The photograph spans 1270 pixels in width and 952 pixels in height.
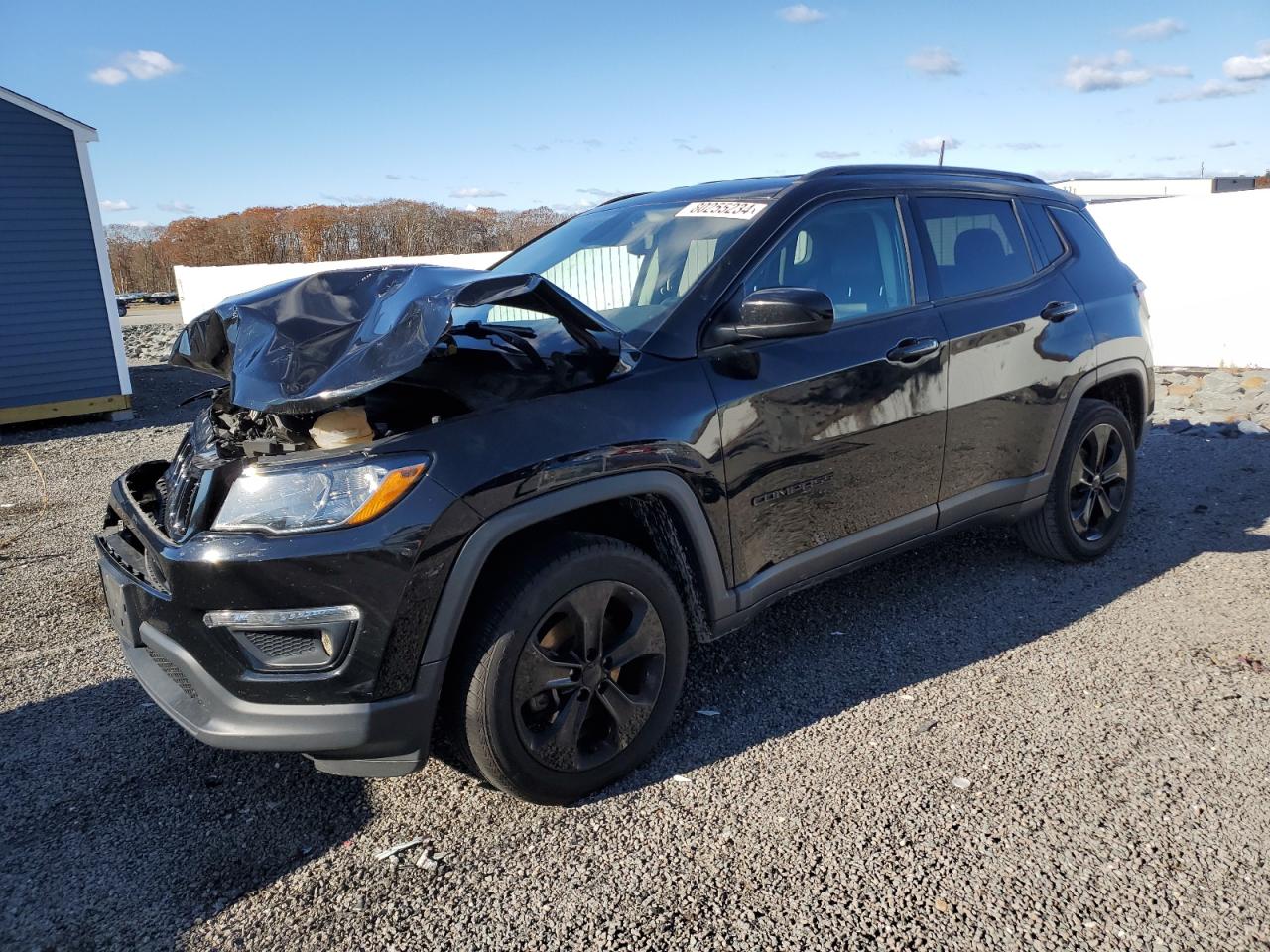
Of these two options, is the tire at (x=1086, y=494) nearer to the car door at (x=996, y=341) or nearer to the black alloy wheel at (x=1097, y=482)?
the black alloy wheel at (x=1097, y=482)

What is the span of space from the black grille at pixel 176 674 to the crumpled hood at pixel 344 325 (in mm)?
761

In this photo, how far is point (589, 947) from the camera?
2.20 metres

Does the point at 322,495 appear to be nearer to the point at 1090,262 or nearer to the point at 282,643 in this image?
the point at 282,643

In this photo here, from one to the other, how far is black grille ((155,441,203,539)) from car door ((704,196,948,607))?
1596 millimetres

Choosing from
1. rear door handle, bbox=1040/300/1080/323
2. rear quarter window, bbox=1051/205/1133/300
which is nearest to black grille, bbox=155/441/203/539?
rear door handle, bbox=1040/300/1080/323

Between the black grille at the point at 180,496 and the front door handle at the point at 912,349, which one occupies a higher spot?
the front door handle at the point at 912,349

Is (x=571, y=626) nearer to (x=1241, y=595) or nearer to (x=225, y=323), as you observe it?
(x=225, y=323)

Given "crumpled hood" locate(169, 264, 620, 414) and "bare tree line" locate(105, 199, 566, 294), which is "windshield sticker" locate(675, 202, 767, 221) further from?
"bare tree line" locate(105, 199, 566, 294)

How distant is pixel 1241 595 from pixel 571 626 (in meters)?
3.39

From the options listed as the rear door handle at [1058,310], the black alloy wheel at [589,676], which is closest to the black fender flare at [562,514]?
the black alloy wheel at [589,676]

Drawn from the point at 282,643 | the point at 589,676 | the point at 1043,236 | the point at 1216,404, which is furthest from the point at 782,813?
the point at 1216,404

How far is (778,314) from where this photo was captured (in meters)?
2.88

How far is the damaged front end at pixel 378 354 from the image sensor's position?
94.0 inches

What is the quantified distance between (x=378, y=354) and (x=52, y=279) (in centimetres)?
1085
